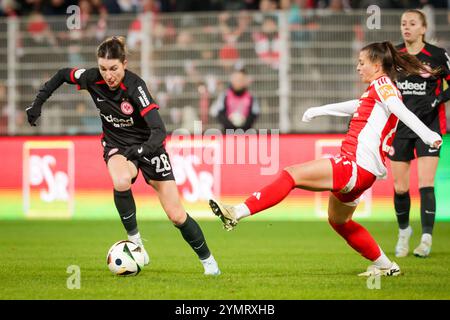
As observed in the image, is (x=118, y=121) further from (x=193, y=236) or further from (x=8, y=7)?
(x=8, y=7)

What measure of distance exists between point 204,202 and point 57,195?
2.45 m

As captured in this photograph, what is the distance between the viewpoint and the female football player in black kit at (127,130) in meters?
8.07

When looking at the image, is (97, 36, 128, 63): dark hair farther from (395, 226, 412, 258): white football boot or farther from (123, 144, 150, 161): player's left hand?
(395, 226, 412, 258): white football boot

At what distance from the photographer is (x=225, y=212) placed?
22.6 ft

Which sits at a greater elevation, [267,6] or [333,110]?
[267,6]

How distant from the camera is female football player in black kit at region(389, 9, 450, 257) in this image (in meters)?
10.2

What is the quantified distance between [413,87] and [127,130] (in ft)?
11.7

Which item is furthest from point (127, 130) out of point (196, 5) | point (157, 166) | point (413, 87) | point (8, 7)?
point (8, 7)

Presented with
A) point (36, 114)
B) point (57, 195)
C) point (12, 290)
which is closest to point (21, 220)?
point (57, 195)

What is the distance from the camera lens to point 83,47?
16031 mm

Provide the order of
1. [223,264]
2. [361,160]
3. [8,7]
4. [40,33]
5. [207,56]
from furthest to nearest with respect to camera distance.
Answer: [8,7] < [40,33] < [207,56] < [223,264] < [361,160]

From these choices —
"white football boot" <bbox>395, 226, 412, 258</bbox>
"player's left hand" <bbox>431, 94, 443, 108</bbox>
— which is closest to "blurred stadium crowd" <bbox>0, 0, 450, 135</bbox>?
"player's left hand" <bbox>431, 94, 443, 108</bbox>
